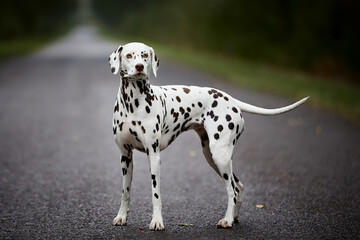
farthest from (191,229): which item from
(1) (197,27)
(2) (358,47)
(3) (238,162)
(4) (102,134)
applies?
(1) (197,27)

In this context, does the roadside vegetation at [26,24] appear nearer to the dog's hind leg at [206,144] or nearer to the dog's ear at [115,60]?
the dog's hind leg at [206,144]

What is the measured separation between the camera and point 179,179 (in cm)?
666

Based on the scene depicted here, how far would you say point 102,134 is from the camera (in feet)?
31.3

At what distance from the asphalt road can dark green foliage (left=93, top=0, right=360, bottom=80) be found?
5.12 m

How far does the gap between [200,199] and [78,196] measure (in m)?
1.33

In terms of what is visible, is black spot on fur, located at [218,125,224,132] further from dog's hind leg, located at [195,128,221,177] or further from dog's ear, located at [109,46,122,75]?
dog's ear, located at [109,46,122,75]

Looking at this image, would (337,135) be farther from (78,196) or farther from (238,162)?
(78,196)

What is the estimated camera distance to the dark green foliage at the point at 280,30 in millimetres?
16453

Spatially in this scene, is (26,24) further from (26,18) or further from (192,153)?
(192,153)

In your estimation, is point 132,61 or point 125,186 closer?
point 132,61

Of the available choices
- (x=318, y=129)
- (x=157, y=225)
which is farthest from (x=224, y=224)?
(x=318, y=129)

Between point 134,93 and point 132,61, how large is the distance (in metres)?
0.31

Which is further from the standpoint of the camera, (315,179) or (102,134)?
(102,134)

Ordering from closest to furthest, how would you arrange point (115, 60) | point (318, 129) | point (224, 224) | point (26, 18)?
point (115, 60) → point (224, 224) → point (318, 129) → point (26, 18)
